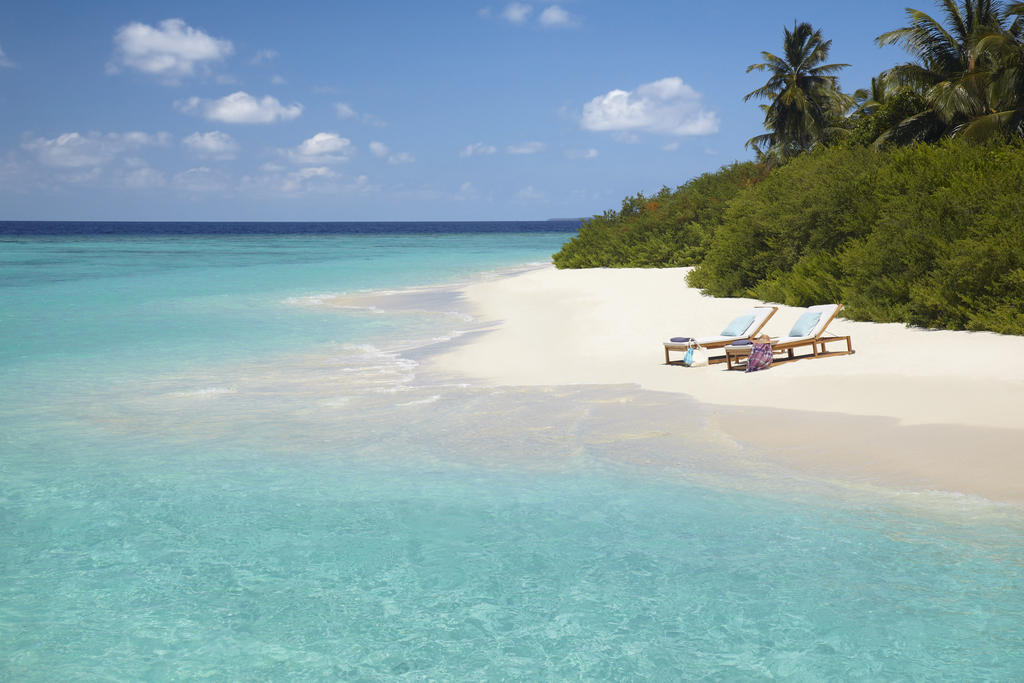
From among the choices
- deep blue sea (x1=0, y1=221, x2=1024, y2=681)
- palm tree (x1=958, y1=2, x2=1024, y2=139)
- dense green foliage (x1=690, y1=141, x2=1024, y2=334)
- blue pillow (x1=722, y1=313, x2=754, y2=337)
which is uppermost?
palm tree (x1=958, y1=2, x2=1024, y2=139)

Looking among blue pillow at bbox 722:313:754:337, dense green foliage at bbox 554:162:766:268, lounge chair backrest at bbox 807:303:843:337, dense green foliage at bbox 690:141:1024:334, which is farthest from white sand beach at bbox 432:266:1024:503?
dense green foliage at bbox 554:162:766:268

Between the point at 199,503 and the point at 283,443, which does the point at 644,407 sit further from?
the point at 199,503

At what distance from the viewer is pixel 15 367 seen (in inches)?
657

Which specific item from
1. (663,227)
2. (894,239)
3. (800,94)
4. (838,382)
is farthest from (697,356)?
(800,94)

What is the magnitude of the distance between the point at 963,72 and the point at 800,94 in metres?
18.6

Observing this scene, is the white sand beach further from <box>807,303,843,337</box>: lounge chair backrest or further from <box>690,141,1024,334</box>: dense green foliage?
<box>690,141,1024,334</box>: dense green foliage

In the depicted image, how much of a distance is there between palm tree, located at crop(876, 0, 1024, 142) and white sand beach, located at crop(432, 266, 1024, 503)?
1508 cm

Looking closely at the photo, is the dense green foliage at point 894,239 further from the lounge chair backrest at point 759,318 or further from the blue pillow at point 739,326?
the blue pillow at point 739,326

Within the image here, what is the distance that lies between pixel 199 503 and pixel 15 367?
11.1 m

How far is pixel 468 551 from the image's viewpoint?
21.9 ft

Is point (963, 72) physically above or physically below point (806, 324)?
above

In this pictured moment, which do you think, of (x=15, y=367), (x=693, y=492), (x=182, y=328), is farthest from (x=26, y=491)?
(x=182, y=328)

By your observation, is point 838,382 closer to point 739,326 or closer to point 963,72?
point 739,326

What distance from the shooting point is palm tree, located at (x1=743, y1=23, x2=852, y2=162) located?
163ft
